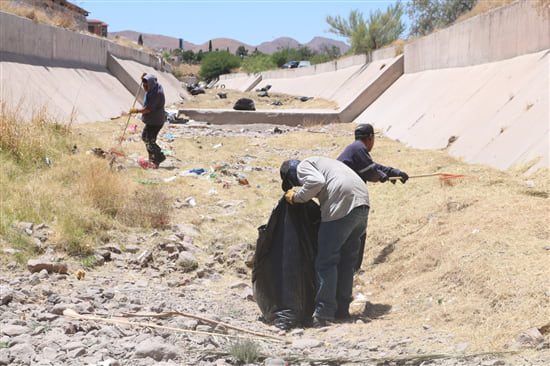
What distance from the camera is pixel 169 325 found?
5.59m

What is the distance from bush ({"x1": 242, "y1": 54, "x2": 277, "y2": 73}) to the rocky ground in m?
69.2

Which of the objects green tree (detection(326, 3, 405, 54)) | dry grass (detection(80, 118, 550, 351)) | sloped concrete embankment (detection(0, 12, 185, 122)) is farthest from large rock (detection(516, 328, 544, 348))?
green tree (detection(326, 3, 405, 54))

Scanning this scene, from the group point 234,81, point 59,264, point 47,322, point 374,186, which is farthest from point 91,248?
point 234,81

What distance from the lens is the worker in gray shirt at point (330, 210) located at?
6.18m

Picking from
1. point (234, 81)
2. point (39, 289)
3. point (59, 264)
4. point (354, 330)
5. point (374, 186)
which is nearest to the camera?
point (354, 330)

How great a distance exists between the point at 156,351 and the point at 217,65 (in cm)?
8827

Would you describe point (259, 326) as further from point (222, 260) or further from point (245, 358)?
point (222, 260)

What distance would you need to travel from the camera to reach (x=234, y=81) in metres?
78.2

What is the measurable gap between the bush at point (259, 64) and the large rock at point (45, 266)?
229ft

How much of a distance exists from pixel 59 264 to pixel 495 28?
38.9ft

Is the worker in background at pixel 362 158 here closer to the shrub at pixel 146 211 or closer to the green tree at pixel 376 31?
the shrub at pixel 146 211

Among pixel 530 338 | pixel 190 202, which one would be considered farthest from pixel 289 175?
pixel 190 202

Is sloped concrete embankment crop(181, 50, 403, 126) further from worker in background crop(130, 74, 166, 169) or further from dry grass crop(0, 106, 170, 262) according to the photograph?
dry grass crop(0, 106, 170, 262)

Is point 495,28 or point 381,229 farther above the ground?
point 495,28
